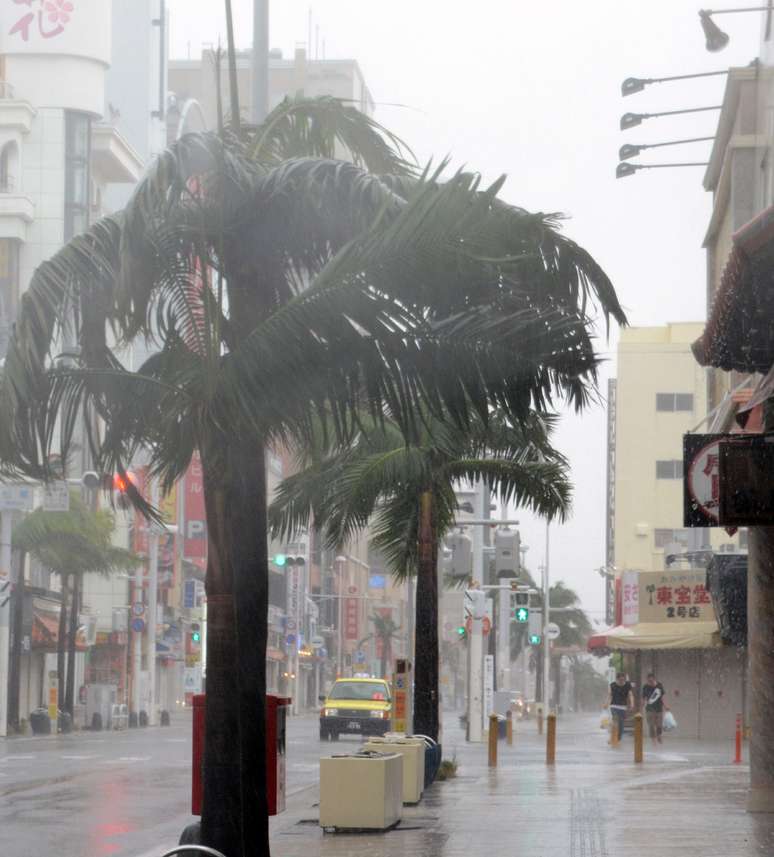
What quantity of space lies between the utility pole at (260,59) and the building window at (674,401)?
6905 centimetres

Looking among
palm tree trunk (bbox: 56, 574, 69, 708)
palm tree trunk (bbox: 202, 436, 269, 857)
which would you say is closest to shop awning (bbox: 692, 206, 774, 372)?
palm tree trunk (bbox: 202, 436, 269, 857)

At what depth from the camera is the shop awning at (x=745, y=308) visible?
10148 millimetres

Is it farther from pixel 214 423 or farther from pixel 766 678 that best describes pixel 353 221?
pixel 766 678

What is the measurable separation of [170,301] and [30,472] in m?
1.69

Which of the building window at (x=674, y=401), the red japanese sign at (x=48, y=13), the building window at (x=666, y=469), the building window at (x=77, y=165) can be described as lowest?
the building window at (x=666, y=469)

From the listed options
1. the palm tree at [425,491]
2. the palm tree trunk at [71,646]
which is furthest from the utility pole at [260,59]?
the palm tree trunk at [71,646]

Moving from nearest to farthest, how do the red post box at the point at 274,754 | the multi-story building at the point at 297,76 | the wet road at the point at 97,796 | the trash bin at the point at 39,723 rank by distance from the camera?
the red post box at the point at 274,754 < the wet road at the point at 97,796 < the trash bin at the point at 39,723 < the multi-story building at the point at 297,76

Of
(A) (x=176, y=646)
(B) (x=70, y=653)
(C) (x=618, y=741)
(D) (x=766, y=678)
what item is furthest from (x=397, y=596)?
(D) (x=766, y=678)

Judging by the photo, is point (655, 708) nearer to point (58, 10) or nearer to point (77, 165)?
point (77, 165)

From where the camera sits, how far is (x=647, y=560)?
265 ft

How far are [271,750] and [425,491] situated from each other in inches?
431

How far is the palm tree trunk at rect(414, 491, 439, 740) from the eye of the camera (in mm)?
24672

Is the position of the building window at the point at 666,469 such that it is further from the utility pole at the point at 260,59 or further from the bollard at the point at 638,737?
the utility pole at the point at 260,59

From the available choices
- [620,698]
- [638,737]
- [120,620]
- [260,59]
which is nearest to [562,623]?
[120,620]
